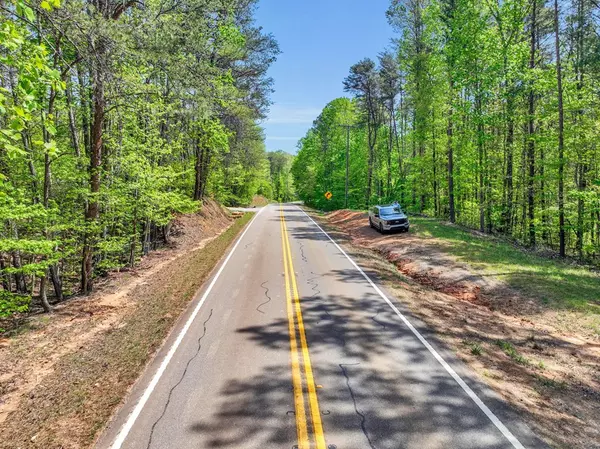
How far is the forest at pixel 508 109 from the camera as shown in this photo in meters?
17.8

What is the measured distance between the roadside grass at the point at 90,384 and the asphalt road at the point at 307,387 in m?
0.36

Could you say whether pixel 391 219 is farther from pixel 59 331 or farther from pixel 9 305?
pixel 9 305

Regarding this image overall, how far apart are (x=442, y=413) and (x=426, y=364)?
5.03 ft

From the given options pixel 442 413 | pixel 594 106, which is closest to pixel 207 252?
pixel 442 413

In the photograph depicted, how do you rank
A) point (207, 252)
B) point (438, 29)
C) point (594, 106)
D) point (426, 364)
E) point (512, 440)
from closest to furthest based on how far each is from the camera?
1. point (512, 440)
2. point (426, 364)
3. point (594, 106)
4. point (207, 252)
5. point (438, 29)

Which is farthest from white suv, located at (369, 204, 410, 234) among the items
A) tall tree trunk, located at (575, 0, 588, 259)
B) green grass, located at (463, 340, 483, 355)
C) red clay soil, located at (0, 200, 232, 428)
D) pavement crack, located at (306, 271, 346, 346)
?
green grass, located at (463, 340, 483, 355)

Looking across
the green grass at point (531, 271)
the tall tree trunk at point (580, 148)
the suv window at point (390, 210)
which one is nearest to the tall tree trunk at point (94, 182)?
the green grass at point (531, 271)

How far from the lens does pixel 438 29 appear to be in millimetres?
23812

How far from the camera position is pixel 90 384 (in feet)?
21.1

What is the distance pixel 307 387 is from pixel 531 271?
477 inches

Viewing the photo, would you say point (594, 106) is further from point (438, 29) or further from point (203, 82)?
point (203, 82)

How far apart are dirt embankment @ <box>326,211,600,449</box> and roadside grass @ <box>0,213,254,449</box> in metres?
6.57

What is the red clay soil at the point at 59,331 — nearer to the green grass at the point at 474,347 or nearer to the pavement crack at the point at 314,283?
the pavement crack at the point at 314,283

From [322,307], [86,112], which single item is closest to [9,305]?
[86,112]
